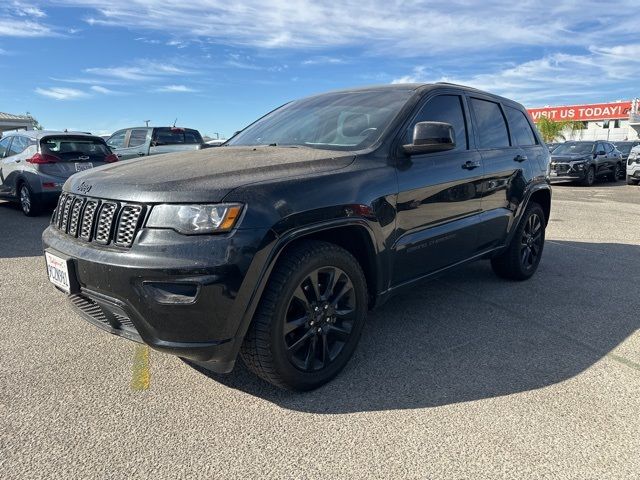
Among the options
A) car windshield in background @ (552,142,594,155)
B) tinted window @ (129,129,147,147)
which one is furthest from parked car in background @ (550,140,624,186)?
tinted window @ (129,129,147,147)

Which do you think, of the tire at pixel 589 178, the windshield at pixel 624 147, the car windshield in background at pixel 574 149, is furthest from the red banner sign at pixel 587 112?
the tire at pixel 589 178

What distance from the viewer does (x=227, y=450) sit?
2.33 meters

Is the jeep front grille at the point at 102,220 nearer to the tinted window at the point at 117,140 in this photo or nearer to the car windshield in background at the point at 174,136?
the car windshield in background at the point at 174,136

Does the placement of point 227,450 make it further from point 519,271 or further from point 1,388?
point 519,271

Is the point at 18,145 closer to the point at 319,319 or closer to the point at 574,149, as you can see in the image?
the point at 319,319

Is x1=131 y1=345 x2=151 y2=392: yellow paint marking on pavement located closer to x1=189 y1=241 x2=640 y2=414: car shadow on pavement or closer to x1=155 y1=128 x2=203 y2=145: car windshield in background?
x1=189 y1=241 x2=640 y2=414: car shadow on pavement

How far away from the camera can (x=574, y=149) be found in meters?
18.6

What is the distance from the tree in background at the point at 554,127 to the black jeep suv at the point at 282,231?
56617mm

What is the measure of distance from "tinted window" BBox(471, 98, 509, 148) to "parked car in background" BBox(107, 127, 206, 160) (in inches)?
376

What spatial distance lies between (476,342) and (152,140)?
11.5m

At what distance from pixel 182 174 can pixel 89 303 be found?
0.90 meters

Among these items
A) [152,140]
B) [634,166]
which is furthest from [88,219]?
[634,166]

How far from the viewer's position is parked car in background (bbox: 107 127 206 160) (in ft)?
42.7

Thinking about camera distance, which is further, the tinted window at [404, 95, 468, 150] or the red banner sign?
the red banner sign
